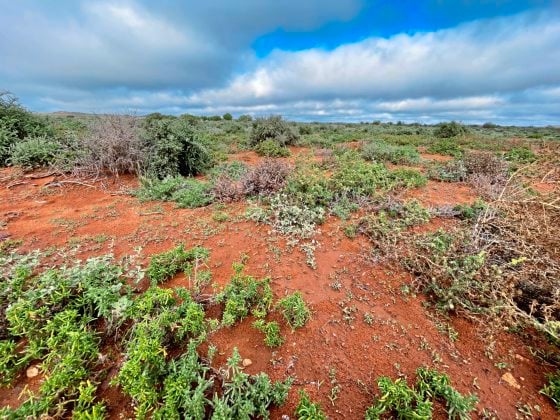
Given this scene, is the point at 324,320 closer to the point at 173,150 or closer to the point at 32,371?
the point at 32,371

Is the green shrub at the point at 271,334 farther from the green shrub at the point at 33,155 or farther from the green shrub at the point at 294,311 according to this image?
the green shrub at the point at 33,155

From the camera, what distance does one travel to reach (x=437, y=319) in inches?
96.1

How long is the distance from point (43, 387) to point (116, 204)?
12.5 ft

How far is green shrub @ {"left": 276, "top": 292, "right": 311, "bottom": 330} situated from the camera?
7.50 ft

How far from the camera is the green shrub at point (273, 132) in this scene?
36.9 ft

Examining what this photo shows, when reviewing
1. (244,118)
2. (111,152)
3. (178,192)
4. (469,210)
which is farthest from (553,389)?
(244,118)

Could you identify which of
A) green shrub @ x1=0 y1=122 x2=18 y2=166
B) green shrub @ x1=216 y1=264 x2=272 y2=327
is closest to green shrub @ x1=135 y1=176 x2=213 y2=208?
green shrub @ x1=216 y1=264 x2=272 y2=327

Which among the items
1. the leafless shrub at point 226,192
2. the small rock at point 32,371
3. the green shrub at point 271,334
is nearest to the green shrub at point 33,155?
the leafless shrub at point 226,192

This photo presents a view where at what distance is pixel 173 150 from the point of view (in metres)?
6.27

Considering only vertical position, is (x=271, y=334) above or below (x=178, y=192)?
below

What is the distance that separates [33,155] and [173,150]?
10.6 feet

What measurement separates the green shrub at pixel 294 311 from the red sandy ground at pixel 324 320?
0.26 feet

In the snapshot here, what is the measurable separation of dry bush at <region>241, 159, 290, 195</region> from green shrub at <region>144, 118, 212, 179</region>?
6.55ft

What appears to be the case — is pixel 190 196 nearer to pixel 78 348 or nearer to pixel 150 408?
pixel 78 348
